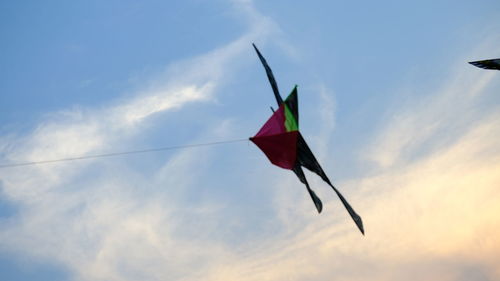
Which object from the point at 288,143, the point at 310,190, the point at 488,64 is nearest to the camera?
the point at 288,143

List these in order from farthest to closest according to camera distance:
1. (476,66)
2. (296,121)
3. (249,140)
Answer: (476,66) → (296,121) → (249,140)

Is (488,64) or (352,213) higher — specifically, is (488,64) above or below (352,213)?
above

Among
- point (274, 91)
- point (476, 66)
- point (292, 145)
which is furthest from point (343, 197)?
point (476, 66)

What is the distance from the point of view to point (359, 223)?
1274cm

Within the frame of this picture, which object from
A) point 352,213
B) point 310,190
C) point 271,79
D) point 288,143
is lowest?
point 352,213

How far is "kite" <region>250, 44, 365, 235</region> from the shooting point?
12.4 meters

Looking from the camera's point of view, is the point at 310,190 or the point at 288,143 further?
the point at 310,190

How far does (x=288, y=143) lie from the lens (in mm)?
12672

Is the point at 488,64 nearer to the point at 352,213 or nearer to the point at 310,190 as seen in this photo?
the point at 352,213

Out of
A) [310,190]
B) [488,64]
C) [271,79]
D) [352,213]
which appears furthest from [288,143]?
[488,64]

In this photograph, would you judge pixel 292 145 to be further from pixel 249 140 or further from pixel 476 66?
pixel 476 66

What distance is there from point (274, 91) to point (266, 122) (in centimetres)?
148

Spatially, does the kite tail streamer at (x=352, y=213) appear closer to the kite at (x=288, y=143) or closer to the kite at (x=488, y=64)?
the kite at (x=288, y=143)

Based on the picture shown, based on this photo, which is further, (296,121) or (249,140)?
(296,121)
